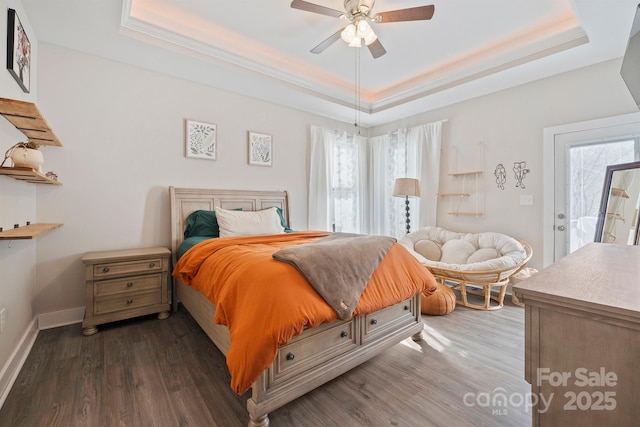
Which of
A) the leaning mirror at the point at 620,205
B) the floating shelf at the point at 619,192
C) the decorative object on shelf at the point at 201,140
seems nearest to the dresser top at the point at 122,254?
the decorative object on shelf at the point at 201,140

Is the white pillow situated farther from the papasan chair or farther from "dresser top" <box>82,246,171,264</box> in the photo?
the papasan chair

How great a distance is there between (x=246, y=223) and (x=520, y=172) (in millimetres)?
3302

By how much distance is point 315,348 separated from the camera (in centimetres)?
162

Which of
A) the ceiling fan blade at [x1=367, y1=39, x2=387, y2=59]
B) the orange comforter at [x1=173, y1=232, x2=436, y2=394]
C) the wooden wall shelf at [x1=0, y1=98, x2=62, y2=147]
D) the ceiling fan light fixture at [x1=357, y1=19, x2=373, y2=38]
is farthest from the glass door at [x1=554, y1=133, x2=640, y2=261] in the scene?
the wooden wall shelf at [x1=0, y1=98, x2=62, y2=147]

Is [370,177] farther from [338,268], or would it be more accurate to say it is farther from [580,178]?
[338,268]

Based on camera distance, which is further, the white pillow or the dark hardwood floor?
the white pillow

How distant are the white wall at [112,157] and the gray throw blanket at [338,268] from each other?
210 centimetres

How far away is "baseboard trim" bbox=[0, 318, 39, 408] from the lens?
1.63m

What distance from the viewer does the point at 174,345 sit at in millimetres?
2240

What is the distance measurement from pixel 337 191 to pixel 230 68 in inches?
94.1

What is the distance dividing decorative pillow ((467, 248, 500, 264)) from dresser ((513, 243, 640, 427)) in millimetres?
2574

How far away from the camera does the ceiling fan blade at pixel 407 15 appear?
202 cm

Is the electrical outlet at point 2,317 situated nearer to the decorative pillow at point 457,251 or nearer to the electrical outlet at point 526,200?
the decorative pillow at point 457,251

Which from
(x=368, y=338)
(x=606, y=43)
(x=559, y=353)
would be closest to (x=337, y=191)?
(x=368, y=338)
